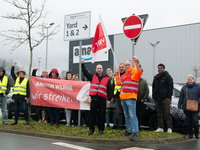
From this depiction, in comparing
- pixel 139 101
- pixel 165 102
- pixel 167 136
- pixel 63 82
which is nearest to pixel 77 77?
pixel 63 82

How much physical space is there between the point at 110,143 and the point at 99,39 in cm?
292

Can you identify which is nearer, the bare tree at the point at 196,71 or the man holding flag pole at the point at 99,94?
the man holding flag pole at the point at 99,94

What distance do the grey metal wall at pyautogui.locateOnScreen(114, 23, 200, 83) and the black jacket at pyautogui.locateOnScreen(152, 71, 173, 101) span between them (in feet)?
121

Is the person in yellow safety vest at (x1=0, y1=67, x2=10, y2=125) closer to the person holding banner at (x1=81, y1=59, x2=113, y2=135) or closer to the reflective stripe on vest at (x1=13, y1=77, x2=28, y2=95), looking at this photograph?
the reflective stripe on vest at (x1=13, y1=77, x2=28, y2=95)

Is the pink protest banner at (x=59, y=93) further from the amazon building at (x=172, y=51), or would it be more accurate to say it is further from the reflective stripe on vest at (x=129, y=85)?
the amazon building at (x=172, y=51)

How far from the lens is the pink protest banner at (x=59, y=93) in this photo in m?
8.64

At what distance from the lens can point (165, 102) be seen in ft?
24.6

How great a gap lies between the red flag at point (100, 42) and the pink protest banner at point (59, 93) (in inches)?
65.2

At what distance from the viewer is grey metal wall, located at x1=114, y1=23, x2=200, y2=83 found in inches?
1679

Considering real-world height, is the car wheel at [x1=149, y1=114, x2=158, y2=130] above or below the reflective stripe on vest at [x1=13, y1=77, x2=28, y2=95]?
below

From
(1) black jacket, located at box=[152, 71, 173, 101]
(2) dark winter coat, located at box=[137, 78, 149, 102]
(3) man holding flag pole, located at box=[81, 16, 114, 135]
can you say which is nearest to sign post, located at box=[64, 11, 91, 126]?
(3) man holding flag pole, located at box=[81, 16, 114, 135]

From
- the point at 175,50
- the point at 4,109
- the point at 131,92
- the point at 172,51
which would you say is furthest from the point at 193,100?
the point at 172,51

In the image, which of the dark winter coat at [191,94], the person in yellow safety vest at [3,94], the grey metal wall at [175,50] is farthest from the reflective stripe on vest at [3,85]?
the grey metal wall at [175,50]

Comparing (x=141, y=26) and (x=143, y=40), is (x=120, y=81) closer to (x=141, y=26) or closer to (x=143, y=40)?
(x=141, y=26)
